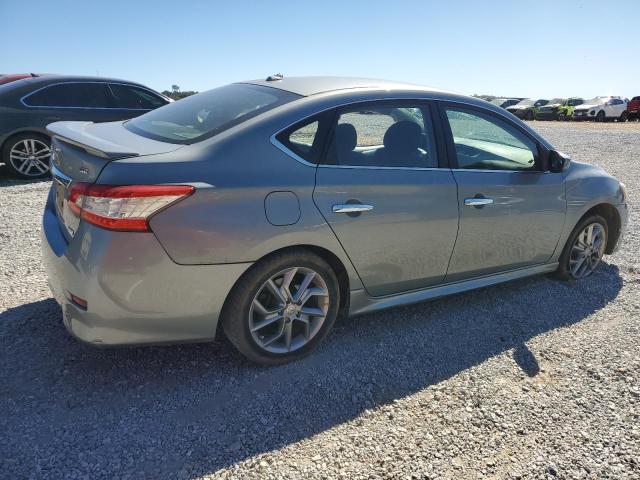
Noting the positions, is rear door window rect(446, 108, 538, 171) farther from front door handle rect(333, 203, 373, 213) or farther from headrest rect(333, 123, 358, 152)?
front door handle rect(333, 203, 373, 213)

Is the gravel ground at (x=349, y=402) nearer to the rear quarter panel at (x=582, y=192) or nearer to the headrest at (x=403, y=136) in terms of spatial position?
the rear quarter panel at (x=582, y=192)

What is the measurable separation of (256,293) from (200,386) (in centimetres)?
60

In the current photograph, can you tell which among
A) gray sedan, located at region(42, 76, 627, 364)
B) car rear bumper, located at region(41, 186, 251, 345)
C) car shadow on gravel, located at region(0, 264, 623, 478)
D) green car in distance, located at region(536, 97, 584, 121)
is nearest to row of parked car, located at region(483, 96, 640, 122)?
green car in distance, located at region(536, 97, 584, 121)

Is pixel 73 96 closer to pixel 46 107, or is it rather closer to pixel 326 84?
pixel 46 107

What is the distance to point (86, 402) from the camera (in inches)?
101

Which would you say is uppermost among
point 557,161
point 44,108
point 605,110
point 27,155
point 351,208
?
point 605,110

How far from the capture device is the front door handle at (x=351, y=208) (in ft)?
9.35

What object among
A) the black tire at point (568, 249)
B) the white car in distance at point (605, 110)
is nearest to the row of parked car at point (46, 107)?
the black tire at point (568, 249)

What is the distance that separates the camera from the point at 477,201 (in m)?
3.43

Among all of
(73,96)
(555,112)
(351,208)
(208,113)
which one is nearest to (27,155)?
(73,96)

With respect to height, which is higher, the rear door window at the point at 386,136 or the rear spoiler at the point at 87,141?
the rear door window at the point at 386,136

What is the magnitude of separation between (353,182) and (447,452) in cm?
150

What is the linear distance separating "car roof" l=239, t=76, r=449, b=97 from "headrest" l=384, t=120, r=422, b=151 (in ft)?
0.81

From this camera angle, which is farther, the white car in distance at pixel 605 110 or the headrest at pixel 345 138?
the white car in distance at pixel 605 110
